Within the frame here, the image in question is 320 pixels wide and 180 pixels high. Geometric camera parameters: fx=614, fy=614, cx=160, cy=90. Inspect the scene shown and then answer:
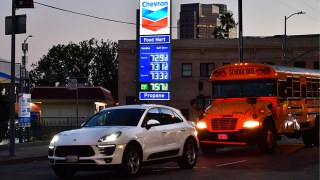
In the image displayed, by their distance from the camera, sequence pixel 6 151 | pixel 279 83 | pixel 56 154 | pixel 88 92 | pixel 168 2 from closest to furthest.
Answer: pixel 56 154, pixel 279 83, pixel 6 151, pixel 168 2, pixel 88 92

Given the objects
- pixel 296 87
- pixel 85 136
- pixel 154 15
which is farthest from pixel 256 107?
pixel 154 15

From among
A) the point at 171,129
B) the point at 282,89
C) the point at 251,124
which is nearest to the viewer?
the point at 171,129

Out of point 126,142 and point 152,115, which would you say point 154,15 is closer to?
point 152,115

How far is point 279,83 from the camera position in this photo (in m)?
22.3

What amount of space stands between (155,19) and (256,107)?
84.9 ft

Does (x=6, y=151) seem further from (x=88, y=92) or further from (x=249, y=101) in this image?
(x=88, y=92)

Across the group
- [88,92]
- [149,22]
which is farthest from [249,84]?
[88,92]

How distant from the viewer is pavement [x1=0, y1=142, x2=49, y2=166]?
20692 mm

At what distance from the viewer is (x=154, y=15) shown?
46.2m

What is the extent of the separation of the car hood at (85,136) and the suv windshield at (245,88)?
9581 mm

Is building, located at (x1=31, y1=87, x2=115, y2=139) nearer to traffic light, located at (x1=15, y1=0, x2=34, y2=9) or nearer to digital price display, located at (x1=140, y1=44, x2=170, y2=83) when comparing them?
digital price display, located at (x1=140, y1=44, x2=170, y2=83)

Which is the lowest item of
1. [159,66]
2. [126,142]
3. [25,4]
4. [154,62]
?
[126,142]

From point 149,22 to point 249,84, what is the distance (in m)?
24.3

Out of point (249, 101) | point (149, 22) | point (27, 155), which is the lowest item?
point (27, 155)
